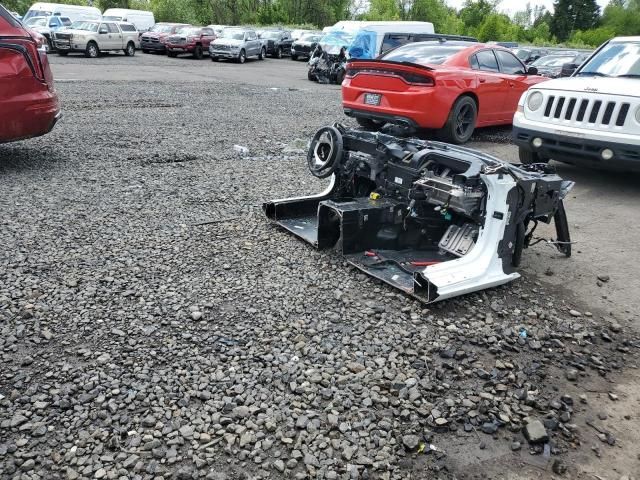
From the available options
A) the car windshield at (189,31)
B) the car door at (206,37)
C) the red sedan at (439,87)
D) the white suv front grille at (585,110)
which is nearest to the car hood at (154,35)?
the car windshield at (189,31)

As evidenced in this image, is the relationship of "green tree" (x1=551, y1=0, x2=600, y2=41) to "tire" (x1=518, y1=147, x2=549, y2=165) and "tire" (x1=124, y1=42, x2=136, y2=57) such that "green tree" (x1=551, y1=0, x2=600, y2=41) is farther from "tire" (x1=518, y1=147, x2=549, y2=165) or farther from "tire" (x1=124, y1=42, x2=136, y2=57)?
"tire" (x1=518, y1=147, x2=549, y2=165)

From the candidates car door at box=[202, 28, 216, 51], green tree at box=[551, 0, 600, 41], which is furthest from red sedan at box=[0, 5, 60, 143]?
green tree at box=[551, 0, 600, 41]

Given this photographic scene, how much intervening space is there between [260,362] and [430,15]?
73556 millimetres

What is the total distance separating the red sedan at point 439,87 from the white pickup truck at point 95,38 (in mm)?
19909

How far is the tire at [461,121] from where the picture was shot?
9.08 m

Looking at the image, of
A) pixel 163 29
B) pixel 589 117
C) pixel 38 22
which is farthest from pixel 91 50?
pixel 589 117

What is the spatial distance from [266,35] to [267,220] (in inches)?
1230

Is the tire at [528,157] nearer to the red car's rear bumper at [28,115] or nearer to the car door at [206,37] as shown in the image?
the red car's rear bumper at [28,115]

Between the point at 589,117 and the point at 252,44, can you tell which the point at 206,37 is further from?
the point at 589,117

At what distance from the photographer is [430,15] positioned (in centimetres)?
6956

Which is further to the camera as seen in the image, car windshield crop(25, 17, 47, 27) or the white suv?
car windshield crop(25, 17, 47, 27)

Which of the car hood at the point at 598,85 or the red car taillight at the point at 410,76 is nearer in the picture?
the car hood at the point at 598,85

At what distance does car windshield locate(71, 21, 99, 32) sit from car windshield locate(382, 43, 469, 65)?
68.3ft

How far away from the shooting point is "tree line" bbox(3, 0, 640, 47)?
57.7 meters
